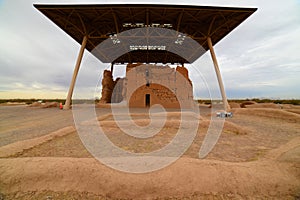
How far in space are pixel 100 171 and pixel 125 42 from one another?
22683 millimetres

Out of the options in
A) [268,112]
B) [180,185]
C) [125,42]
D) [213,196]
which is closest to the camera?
[213,196]

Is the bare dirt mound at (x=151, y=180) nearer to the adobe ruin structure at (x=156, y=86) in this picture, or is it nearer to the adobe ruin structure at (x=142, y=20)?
the adobe ruin structure at (x=142, y=20)

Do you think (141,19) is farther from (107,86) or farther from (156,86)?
(107,86)

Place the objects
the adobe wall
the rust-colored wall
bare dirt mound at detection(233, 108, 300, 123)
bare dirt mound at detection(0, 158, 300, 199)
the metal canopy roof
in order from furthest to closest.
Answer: the rust-colored wall < the adobe wall < the metal canopy roof < bare dirt mound at detection(233, 108, 300, 123) < bare dirt mound at detection(0, 158, 300, 199)

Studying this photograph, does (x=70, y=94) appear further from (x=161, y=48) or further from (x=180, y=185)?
(x=180, y=185)

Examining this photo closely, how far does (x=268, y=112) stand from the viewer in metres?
13.1

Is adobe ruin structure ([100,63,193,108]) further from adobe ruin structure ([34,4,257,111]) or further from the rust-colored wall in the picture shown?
the rust-colored wall

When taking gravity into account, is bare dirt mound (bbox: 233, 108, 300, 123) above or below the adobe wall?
below

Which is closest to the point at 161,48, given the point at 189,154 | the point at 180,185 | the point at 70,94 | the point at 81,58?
the point at 81,58

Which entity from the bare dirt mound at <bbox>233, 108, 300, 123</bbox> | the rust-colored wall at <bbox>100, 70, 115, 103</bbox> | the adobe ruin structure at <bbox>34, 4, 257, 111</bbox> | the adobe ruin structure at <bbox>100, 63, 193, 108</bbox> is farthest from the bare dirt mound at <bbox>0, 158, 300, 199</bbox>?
the rust-colored wall at <bbox>100, 70, 115, 103</bbox>

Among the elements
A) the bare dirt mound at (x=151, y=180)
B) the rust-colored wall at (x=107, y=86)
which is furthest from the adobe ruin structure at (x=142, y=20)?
the bare dirt mound at (x=151, y=180)

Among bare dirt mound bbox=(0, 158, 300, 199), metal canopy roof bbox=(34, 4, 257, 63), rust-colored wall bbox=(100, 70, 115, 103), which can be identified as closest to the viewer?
bare dirt mound bbox=(0, 158, 300, 199)

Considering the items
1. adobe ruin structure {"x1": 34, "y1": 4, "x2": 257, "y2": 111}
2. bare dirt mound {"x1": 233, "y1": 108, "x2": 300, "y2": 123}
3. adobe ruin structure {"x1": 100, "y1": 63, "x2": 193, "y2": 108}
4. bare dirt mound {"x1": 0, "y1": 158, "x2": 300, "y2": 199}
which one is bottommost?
bare dirt mound {"x1": 0, "y1": 158, "x2": 300, "y2": 199}

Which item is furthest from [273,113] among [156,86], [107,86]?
[107,86]
